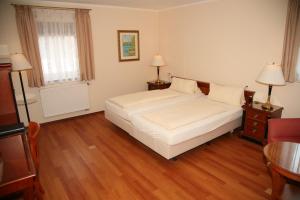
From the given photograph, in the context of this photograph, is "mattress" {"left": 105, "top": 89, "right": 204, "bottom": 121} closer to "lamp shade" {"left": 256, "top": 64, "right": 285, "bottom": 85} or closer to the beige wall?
the beige wall

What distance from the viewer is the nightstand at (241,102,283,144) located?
10.5 ft

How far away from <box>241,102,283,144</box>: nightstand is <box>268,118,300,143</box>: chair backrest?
23.1 inches

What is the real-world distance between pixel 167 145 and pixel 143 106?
1.18 m

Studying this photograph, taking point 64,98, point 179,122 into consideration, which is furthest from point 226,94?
point 64,98

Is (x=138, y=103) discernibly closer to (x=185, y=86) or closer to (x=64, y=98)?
(x=185, y=86)

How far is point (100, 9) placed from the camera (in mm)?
4598

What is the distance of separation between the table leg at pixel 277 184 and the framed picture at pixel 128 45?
4.12 metres

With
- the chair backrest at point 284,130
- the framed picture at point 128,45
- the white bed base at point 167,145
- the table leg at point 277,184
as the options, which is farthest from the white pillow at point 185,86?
the table leg at point 277,184

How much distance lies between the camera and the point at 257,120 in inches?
130

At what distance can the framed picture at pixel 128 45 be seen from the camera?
16.6ft

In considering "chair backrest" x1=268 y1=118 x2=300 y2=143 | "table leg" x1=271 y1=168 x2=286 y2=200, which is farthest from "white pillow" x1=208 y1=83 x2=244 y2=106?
"table leg" x1=271 y1=168 x2=286 y2=200

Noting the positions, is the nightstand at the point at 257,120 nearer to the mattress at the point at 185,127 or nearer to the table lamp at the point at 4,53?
the mattress at the point at 185,127

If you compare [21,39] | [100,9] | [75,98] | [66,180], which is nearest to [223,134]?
[66,180]

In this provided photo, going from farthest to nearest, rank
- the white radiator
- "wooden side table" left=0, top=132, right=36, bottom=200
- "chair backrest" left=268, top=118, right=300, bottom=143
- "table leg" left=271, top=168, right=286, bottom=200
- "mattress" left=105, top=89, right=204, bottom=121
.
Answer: the white radiator, "mattress" left=105, top=89, right=204, bottom=121, "chair backrest" left=268, top=118, right=300, bottom=143, "table leg" left=271, top=168, right=286, bottom=200, "wooden side table" left=0, top=132, right=36, bottom=200
